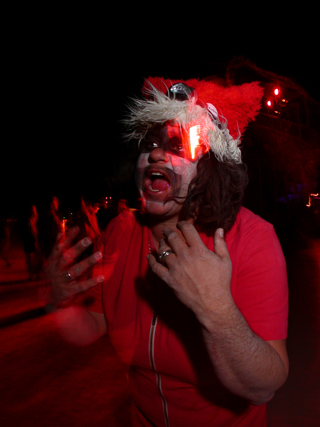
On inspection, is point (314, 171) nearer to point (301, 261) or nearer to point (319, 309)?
point (301, 261)

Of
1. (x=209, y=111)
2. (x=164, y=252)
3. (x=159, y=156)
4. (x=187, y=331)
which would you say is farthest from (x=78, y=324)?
(x=209, y=111)

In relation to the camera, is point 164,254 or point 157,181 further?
point 157,181

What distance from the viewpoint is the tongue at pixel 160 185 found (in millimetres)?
1668

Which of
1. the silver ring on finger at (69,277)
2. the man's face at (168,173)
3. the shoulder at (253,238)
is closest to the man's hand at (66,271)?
the silver ring on finger at (69,277)

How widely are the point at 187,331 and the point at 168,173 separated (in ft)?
2.40

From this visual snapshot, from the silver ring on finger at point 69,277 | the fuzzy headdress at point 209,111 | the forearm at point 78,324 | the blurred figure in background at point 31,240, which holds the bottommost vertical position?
the blurred figure in background at point 31,240

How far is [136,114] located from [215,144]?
0.46m

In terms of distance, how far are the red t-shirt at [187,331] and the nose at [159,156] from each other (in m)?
0.42

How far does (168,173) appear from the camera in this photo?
1.67 m

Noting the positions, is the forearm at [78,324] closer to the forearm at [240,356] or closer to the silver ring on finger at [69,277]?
the silver ring on finger at [69,277]

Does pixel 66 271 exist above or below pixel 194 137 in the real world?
below

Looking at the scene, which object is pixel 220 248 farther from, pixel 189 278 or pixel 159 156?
pixel 159 156

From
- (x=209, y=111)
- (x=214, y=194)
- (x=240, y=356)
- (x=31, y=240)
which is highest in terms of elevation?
(x=209, y=111)

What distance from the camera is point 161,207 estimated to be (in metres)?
1.67
